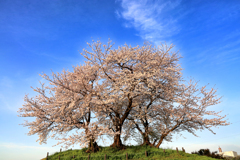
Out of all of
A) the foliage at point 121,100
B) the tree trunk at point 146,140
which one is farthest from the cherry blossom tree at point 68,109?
the tree trunk at point 146,140

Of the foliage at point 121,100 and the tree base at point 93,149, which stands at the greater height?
the foliage at point 121,100

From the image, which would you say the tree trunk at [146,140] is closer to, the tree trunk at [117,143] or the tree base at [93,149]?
the tree trunk at [117,143]

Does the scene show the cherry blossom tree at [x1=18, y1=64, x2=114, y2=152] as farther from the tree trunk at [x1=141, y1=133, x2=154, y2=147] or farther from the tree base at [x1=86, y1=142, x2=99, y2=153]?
the tree trunk at [x1=141, y1=133, x2=154, y2=147]

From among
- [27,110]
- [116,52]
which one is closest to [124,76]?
[116,52]

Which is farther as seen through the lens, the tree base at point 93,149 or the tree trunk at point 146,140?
the tree trunk at point 146,140

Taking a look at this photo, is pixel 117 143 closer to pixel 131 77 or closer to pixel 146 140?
pixel 146 140

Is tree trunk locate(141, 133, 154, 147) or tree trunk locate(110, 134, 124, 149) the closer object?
tree trunk locate(110, 134, 124, 149)

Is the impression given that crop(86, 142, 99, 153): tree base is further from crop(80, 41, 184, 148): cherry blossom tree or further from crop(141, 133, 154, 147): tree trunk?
crop(141, 133, 154, 147): tree trunk

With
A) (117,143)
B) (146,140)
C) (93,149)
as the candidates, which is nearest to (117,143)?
(117,143)

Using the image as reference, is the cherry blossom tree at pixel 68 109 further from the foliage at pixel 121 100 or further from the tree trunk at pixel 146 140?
the tree trunk at pixel 146 140

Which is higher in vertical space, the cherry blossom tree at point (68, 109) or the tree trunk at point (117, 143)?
the cherry blossom tree at point (68, 109)

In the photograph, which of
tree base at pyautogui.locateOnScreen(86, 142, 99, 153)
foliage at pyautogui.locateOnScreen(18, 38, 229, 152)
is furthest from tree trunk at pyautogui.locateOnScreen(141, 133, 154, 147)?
tree base at pyautogui.locateOnScreen(86, 142, 99, 153)

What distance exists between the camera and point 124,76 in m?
19.0

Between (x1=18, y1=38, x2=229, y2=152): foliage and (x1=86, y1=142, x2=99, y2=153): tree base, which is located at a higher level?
(x1=18, y1=38, x2=229, y2=152): foliage
